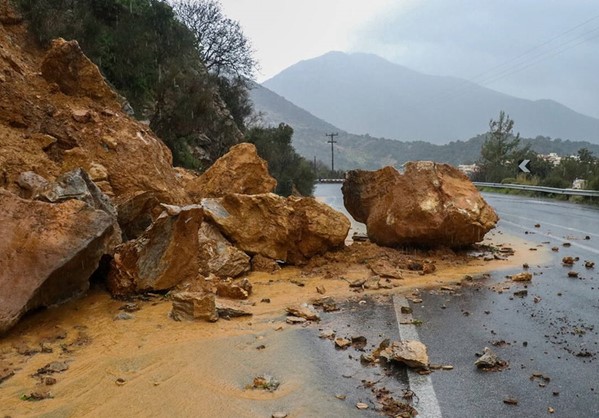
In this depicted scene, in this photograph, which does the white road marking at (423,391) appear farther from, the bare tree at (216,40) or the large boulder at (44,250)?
the bare tree at (216,40)

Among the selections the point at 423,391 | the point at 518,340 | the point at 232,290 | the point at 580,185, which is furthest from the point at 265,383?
the point at 580,185

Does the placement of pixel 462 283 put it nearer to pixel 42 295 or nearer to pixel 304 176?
pixel 42 295

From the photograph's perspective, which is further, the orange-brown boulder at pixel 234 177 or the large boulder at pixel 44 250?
the orange-brown boulder at pixel 234 177

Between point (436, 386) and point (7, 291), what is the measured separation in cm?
420

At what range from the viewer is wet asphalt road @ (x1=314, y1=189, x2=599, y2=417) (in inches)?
141

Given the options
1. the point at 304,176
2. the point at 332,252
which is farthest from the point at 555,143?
the point at 332,252

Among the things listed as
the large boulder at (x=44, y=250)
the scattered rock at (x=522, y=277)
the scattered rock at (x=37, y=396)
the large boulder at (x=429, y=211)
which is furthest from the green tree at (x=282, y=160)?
the scattered rock at (x=37, y=396)

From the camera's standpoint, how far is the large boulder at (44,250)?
16.9ft

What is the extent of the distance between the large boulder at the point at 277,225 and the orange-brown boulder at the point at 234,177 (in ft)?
5.22

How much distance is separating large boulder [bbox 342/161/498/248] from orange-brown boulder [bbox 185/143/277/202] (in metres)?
2.57

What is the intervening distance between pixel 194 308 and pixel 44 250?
170cm

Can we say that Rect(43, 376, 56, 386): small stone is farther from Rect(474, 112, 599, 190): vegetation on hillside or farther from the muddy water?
Rect(474, 112, 599, 190): vegetation on hillside

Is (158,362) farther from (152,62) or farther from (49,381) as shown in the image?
(152,62)

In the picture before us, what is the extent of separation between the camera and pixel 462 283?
7250 millimetres
